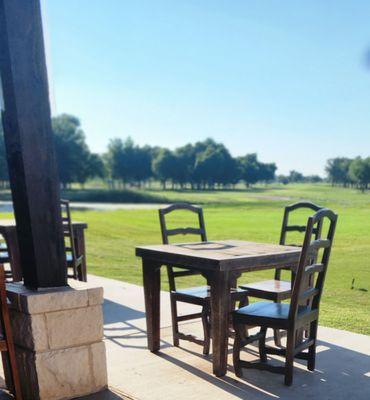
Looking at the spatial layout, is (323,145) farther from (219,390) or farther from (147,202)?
(147,202)

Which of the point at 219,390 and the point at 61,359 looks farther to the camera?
the point at 219,390

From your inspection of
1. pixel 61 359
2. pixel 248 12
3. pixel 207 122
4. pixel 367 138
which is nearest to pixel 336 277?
pixel 367 138

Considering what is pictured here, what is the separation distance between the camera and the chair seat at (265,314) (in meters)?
2.65

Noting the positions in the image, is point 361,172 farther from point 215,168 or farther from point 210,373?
point 215,168

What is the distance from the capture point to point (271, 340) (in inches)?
139

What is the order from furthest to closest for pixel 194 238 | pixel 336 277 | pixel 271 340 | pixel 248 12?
pixel 194 238 < pixel 248 12 < pixel 336 277 < pixel 271 340

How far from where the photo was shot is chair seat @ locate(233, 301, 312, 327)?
A: 8.70 feet

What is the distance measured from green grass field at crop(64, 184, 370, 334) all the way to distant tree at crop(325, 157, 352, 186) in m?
0.25

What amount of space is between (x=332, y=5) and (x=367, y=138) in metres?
1.92

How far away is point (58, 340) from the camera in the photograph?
240cm

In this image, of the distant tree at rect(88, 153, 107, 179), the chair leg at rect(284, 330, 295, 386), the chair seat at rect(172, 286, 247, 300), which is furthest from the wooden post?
the distant tree at rect(88, 153, 107, 179)

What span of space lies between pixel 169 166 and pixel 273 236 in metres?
20.2

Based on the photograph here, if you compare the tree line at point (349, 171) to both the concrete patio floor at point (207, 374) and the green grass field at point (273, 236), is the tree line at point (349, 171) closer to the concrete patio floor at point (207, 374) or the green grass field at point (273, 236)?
the green grass field at point (273, 236)

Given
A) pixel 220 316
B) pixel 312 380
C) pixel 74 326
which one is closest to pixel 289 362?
pixel 312 380
